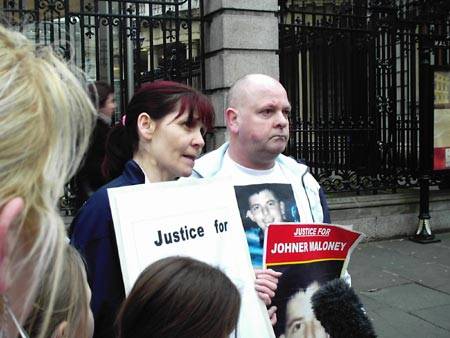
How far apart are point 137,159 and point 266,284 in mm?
693

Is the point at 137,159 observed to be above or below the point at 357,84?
below

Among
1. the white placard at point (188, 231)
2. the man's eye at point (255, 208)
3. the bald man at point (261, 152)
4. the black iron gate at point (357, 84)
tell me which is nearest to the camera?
the white placard at point (188, 231)

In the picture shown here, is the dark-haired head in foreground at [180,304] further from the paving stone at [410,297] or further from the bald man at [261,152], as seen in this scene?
the paving stone at [410,297]

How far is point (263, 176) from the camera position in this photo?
2.48m

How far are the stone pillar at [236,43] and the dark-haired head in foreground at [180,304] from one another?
5790 millimetres

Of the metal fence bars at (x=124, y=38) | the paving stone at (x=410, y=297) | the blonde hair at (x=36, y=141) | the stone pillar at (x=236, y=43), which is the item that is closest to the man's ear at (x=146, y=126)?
the blonde hair at (x=36, y=141)

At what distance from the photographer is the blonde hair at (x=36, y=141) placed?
0.78 meters

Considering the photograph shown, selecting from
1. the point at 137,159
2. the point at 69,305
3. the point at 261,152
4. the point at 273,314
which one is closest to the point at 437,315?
the point at 261,152

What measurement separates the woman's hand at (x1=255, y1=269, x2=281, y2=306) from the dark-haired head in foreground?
19.8 inches

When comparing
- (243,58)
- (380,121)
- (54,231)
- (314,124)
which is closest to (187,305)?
(54,231)

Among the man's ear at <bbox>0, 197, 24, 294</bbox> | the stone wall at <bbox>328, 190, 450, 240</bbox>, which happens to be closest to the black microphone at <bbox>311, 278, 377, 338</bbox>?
the man's ear at <bbox>0, 197, 24, 294</bbox>

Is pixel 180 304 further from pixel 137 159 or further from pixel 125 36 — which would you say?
pixel 125 36

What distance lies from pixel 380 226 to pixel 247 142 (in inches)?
233

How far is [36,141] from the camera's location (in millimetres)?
797
